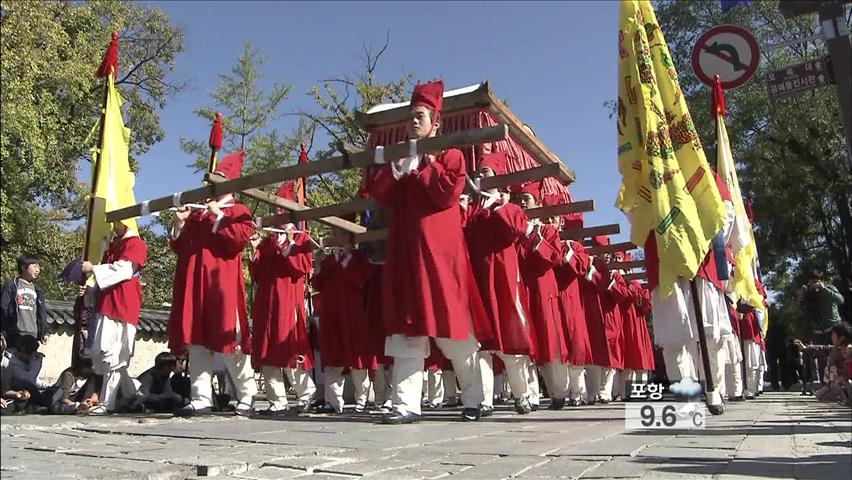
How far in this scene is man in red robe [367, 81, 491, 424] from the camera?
477 cm

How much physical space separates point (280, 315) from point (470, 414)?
2.07 m

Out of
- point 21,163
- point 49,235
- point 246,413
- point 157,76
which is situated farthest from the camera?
point 246,413

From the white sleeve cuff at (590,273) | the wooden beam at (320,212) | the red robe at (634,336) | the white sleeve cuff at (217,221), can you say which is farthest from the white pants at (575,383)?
the white sleeve cuff at (217,221)

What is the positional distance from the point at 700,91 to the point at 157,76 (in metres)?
16.1

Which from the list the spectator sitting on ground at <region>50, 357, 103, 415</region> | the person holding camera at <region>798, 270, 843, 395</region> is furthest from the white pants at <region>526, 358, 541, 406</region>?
the person holding camera at <region>798, 270, 843, 395</region>

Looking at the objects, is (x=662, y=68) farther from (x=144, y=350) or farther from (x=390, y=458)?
(x=144, y=350)

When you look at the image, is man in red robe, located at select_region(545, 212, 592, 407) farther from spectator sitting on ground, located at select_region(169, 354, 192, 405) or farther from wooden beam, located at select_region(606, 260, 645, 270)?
spectator sitting on ground, located at select_region(169, 354, 192, 405)

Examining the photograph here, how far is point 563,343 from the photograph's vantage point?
691 cm

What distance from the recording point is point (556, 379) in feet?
22.3

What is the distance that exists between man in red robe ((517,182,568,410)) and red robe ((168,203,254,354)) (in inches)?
96.5

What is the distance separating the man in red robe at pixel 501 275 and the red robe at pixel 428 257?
1.68 feet

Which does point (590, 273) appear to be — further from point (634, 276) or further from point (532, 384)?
point (634, 276)

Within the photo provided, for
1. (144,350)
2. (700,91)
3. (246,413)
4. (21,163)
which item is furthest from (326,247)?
(700,91)

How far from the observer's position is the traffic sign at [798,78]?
11.5ft
